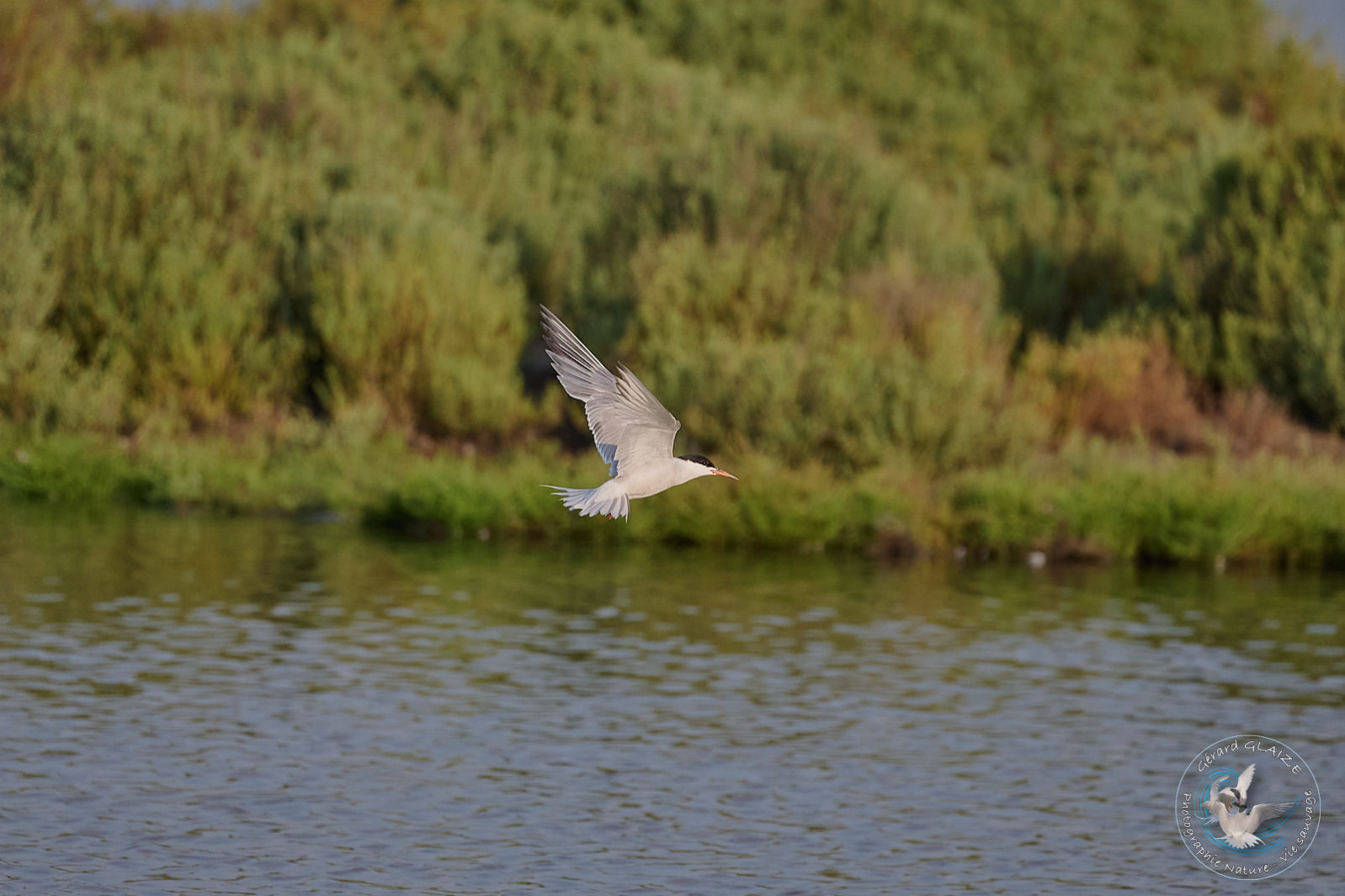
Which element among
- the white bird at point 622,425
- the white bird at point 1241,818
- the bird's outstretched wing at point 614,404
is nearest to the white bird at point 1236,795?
the white bird at point 1241,818

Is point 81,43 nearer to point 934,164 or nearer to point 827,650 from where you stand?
point 934,164

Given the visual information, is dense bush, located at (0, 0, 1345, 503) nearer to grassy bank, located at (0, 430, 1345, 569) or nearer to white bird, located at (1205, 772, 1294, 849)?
grassy bank, located at (0, 430, 1345, 569)

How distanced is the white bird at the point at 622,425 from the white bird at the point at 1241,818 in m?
5.62

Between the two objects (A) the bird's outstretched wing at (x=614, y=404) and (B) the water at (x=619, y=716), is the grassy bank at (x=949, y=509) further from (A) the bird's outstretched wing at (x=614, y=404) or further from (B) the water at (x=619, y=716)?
(A) the bird's outstretched wing at (x=614, y=404)

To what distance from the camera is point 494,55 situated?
155 ft

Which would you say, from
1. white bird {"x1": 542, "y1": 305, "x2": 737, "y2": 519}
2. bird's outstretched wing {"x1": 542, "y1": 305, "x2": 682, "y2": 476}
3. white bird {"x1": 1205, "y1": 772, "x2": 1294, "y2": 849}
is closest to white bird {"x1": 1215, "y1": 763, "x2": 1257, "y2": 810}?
white bird {"x1": 1205, "y1": 772, "x2": 1294, "y2": 849}

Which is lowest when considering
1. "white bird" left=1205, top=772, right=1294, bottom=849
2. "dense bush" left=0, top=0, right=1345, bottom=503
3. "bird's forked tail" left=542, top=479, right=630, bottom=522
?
"white bird" left=1205, top=772, right=1294, bottom=849

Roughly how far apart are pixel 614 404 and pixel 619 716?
6927 mm

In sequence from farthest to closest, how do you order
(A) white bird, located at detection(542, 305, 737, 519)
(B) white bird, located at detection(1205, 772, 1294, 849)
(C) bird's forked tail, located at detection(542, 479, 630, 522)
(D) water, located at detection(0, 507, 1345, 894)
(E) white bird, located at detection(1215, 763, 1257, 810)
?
1. (E) white bird, located at detection(1215, 763, 1257, 810)
2. (B) white bird, located at detection(1205, 772, 1294, 849)
3. (D) water, located at detection(0, 507, 1345, 894)
4. (A) white bird, located at detection(542, 305, 737, 519)
5. (C) bird's forked tail, located at detection(542, 479, 630, 522)

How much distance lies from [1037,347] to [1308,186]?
6353mm

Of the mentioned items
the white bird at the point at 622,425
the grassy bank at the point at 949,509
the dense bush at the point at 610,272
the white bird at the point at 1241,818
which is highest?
the dense bush at the point at 610,272

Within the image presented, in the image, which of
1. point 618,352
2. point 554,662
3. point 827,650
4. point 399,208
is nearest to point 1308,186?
point 618,352

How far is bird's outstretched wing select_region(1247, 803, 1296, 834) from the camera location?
14.2m

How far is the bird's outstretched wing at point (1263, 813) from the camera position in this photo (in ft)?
46.5
